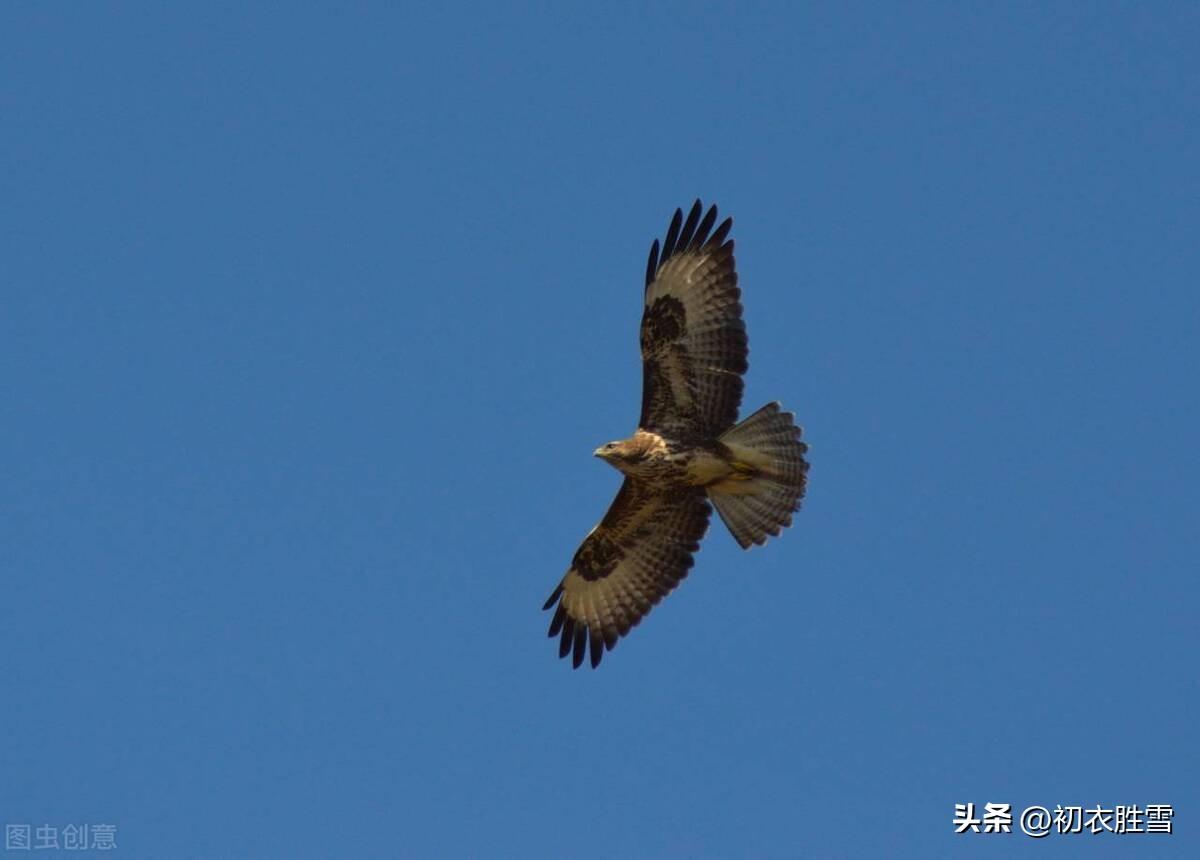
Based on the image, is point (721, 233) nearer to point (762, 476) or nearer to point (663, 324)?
point (663, 324)

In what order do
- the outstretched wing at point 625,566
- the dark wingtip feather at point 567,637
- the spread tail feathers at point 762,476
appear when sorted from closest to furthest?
the spread tail feathers at point 762,476, the outstretched wing at point 625,566, the dark wingtip feather at point 567,637

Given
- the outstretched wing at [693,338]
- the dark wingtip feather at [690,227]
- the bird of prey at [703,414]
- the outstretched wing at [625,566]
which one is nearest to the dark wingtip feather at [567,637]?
the outstretched wing at [625,566]

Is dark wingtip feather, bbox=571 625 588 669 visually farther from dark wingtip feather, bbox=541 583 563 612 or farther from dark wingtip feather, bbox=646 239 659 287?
dark wingtip feather, bbox=646 239 659 287

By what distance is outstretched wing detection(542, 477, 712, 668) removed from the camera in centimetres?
1320

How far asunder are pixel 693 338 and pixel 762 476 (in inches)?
44.8

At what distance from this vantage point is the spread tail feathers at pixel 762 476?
12.2 m

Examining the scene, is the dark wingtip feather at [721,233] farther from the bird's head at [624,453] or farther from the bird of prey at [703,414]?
the bird's head at [624,453]

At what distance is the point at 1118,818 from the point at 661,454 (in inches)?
164

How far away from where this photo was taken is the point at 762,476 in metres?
12.5

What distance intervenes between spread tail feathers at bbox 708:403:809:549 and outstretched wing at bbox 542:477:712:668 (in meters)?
0.42

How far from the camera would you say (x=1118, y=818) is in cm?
1209

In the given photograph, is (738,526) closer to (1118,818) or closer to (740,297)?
(740,297)

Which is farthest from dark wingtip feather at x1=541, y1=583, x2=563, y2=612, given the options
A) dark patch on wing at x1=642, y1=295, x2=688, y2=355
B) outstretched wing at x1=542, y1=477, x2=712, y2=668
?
dark patch on wing at x1=642, y1=295, x2=688, y2=355

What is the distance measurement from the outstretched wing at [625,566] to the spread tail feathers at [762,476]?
42 centimetres
